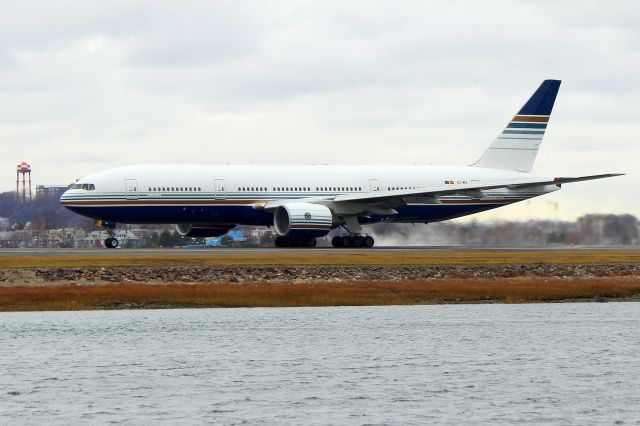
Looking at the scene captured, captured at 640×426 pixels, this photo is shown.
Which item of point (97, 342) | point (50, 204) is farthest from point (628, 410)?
point (50, 204)

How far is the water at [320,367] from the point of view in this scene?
78.8 feet

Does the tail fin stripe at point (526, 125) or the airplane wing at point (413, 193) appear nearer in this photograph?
the airplane wing at point (413, 193)

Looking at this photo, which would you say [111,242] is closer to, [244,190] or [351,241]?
[244,190]

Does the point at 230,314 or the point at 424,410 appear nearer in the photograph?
the point at 424,410

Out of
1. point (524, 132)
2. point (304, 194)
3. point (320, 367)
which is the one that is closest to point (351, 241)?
point (304, 194)

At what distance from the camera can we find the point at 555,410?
79.0 ft

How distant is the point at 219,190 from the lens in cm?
6844

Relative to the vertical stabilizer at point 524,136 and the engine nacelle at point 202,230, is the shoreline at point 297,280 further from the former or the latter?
the vertical stabilizer at point 524,136

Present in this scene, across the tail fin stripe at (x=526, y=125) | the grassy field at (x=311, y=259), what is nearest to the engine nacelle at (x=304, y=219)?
the grassy field at (x=311, y=259)

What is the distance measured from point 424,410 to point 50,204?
114 m

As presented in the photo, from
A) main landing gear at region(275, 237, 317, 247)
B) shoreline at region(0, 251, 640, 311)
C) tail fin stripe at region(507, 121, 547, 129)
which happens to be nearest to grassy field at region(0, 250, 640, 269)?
shoreline at region(0, 251, 640, 311)

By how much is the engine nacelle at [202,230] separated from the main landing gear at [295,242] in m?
3.13

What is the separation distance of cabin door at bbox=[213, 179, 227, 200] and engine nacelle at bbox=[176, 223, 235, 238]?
13.1 feet

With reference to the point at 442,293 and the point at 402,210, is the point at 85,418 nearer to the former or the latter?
the point at 442,293
